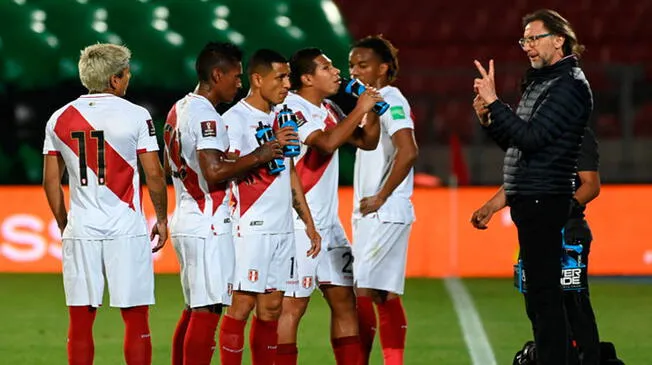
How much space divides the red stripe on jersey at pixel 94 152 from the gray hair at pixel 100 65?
151 millimetres

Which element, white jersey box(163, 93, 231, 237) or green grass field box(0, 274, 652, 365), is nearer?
white jersey box(163, 93, 231, 237)

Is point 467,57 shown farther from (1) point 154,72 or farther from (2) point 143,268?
(2) point 143,268

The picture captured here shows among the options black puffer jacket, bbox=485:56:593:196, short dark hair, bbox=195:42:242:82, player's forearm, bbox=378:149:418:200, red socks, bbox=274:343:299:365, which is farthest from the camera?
player's forearm, bbox=378:149:418:200

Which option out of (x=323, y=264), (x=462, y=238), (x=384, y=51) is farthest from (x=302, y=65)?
(x=462, y=238)

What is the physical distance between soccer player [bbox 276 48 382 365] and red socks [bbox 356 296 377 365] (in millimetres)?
284

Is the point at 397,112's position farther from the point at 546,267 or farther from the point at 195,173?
the point at 546,267

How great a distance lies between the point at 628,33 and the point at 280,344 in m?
13.0

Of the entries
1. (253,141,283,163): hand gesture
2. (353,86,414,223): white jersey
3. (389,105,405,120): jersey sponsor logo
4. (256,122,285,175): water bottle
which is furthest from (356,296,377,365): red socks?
(253,141,283,163): hand gesture

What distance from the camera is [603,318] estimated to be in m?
9.19

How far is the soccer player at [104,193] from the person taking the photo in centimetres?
546

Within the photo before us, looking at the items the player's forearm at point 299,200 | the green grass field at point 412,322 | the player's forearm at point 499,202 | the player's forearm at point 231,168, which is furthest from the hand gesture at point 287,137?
the green grass field at point 412,322

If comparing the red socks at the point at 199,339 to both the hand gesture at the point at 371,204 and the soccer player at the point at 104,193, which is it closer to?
the soccer player at the point at 104,193

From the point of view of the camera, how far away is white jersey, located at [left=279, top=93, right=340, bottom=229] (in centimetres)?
604

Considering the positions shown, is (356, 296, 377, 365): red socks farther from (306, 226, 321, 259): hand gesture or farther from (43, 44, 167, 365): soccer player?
(43, 44, 167, 365): soccer player
